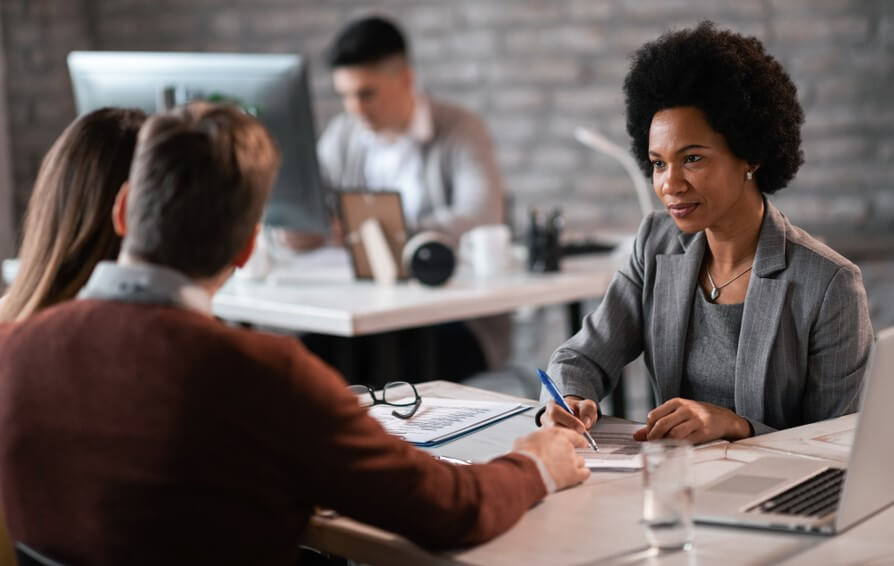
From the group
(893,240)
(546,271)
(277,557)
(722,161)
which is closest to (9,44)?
(546,271)

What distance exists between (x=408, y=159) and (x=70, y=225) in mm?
2266

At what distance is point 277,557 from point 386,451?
5.9 inches

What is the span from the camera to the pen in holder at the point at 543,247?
308cm

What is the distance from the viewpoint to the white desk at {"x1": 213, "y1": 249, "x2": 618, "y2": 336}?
2.67m

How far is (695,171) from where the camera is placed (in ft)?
5.98

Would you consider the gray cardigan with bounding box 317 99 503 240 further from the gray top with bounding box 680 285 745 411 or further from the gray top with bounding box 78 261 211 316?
the gray top with bounding box 78 261 211 316

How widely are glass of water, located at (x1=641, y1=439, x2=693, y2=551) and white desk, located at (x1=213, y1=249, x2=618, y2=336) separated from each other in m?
1.40

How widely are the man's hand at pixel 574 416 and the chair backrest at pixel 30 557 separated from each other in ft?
2.36

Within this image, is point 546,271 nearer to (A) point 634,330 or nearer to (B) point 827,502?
(A) point 634,330

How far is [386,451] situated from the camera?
1190 millimetres

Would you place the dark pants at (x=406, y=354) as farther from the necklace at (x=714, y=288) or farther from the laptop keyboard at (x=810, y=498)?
the laptop keyboard at (x=810, y=498)

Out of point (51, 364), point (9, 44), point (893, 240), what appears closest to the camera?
point (51, 364)

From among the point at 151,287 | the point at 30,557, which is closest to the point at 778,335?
the point at 151,287

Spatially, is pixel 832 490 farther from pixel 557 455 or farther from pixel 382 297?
pixel 382 297
